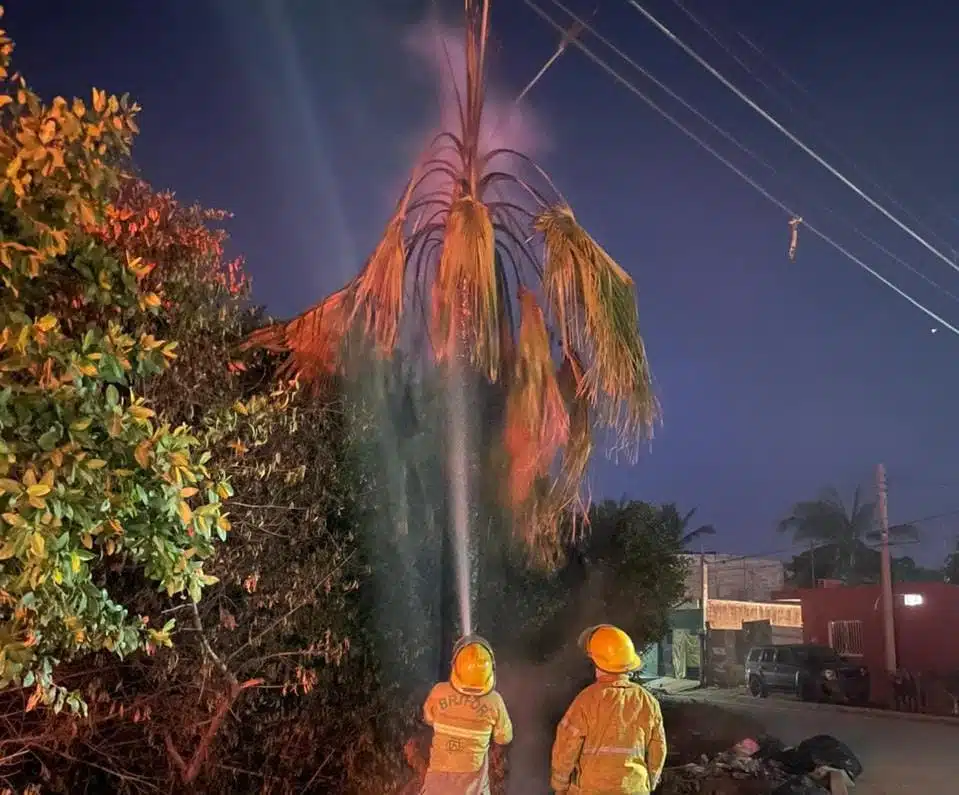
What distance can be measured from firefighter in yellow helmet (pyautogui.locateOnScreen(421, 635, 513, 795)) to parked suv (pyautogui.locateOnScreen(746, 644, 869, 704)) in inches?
862

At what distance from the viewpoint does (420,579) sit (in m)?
7.60

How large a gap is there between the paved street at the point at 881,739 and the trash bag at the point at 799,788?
6.58 feet

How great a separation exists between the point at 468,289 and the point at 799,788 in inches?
252

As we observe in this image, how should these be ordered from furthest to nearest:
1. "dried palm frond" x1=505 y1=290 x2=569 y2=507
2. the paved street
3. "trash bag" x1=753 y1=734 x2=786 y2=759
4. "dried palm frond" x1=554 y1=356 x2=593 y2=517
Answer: the paved street, "trash bag" x1=753 y1=734 x2=786 y2=759, "dried palm frond" x1=554 y1=356 x2=593 y2=517, "dried palm frond" x1=505 y1=290 x2=569 y2=507

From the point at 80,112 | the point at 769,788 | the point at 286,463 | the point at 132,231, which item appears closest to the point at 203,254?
the point at 132,231

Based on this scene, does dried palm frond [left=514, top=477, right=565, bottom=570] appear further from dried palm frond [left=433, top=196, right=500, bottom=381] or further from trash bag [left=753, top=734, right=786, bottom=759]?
trash bag [left=753, top=734, right=786, bottom=759]

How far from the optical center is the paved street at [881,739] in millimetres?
12062

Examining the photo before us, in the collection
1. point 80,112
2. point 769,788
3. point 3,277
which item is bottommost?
point 769,788

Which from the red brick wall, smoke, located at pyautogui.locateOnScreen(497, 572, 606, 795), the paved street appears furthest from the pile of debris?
the red brick wall

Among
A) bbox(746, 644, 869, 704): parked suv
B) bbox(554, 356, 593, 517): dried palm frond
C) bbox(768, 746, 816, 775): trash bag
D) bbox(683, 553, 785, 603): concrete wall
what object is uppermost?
bbox(683, 553, 785, 603): concrete wall

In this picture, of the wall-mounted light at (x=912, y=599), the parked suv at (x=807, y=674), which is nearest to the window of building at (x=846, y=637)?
the wall-mounted light at (x=912, y=599)

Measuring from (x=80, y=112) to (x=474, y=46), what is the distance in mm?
4371

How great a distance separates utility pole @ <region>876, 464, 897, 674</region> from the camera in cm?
2636

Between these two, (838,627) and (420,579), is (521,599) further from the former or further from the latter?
(838,627)
